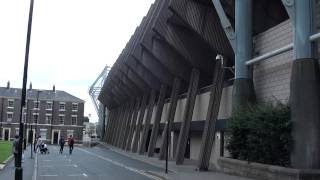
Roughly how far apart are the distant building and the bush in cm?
11399

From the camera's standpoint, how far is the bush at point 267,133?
22391mm

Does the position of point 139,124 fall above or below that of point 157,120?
below

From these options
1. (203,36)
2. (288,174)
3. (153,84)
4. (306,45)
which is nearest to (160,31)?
(203,36)

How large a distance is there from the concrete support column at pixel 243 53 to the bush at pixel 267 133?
12.7 ft

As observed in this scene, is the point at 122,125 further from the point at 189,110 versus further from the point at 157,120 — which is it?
the point at 189,110

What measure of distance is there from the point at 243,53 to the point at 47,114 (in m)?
114

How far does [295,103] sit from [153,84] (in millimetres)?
36990

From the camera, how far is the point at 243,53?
29.4 m

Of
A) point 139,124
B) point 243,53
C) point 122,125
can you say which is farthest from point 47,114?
point 243,53

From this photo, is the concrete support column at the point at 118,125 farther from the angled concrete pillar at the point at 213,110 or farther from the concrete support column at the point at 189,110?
the angled concrete pillar at the point at 213,110

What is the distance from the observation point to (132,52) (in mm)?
57750

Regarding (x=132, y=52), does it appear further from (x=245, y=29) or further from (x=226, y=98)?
(x=245, y=29)

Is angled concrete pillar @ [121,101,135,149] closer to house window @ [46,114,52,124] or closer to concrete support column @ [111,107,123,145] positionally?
concrete support column @ [111,107,123,145]

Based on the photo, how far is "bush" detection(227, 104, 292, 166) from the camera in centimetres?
2239
